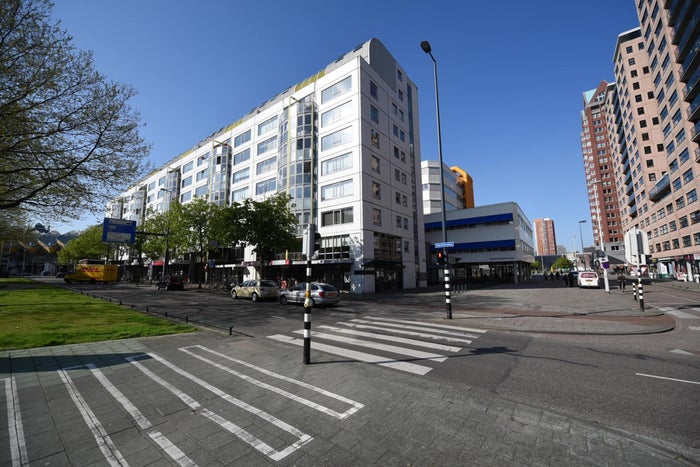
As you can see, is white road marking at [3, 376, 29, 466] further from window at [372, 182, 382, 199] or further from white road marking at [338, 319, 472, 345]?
window at [372, 182, 382, 199]

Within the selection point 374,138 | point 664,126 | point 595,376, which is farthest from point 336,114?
point 664,126

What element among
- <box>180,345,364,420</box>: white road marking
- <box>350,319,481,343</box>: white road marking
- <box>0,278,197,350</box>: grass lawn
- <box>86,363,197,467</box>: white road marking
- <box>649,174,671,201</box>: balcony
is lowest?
<box>350,319,481,343</box>: white road marking

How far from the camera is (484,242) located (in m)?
51.6

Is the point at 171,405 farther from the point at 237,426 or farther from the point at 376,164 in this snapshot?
the point at 376,164

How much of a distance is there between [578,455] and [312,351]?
5888mm

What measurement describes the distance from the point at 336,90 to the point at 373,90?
4.37 meters

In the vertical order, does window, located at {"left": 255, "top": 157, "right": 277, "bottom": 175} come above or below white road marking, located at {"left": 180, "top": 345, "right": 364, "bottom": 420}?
above

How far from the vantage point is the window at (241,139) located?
46969 millimetres

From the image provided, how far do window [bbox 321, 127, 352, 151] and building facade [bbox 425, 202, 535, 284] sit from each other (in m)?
23.8

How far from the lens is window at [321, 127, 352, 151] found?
32781mm

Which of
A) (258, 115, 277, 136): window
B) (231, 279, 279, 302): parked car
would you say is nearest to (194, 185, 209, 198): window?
(258, 115, 277, 136): window

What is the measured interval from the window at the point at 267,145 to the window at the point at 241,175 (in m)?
3.78

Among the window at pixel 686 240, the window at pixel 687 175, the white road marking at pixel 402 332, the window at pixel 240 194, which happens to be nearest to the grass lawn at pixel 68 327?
the white road marking at pixel 402 332

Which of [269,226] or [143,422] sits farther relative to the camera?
[269,226]
